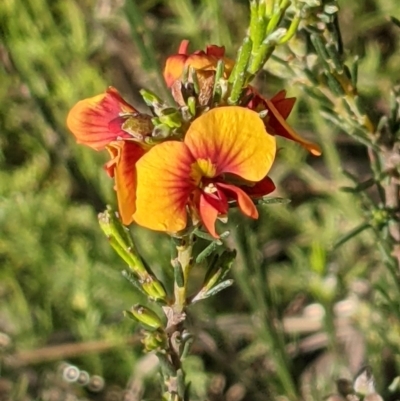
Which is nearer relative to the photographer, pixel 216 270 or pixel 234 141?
pixel 234 141

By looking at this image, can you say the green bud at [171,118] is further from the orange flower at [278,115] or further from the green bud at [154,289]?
the green bud at [154,289]

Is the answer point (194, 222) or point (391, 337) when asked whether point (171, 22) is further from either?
point (194, 222)

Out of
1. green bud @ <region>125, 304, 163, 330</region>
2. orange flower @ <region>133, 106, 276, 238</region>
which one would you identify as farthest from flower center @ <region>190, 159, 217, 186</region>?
green bud @ <region>125, 304, 163, 330</region>

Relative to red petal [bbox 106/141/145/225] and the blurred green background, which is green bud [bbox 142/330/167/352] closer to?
red petal [bbox 106/141/145/225]

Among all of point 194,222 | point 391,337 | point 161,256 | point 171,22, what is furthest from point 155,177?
point 171,22

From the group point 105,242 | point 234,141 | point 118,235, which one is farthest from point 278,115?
point 105,242

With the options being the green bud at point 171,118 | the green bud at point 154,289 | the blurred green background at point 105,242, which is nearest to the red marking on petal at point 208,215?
the green bud at point 171,118

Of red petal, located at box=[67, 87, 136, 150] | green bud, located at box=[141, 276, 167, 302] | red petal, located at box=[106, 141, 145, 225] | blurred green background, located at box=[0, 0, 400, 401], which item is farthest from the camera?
blurred green background, located at box=[0, 0, 400, 401]

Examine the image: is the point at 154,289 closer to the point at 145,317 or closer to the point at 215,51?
the point at 145,317
